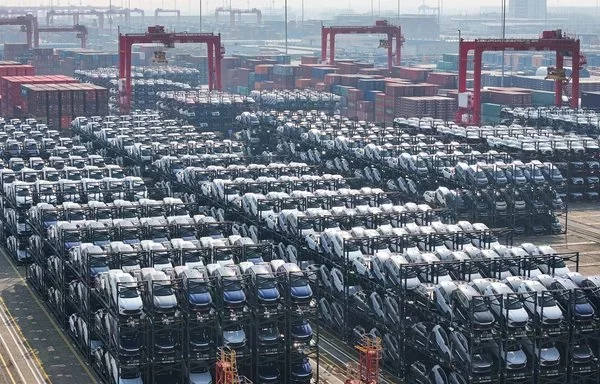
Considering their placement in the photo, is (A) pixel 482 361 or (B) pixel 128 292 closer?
(A) pixel 482 361

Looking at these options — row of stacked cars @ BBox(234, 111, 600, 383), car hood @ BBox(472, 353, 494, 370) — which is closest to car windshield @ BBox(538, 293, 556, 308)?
row of stacked cars @ BBox(234, 111, 600, 383)

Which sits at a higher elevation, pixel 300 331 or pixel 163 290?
pixel 163 290

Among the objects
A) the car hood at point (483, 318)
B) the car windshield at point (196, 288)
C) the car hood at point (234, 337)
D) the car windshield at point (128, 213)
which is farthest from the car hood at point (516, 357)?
the car windshield at point (128, 213)

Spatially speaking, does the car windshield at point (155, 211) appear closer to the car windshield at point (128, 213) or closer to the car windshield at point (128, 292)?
the car windshield at point (128, 213)

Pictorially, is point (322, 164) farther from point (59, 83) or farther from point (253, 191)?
point (59, 83)

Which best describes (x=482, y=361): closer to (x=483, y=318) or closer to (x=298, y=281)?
(x=483, y=318)

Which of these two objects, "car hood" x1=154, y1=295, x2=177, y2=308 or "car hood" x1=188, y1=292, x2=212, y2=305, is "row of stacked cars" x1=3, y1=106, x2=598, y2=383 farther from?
"car hood" x1=188, y1=292, x2=212, y2=305

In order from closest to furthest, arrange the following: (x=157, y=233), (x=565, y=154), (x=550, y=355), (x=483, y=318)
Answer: (x=483, y=318) → (x=550, y=355) → (x=157, y=233) → (x=565, y=154)

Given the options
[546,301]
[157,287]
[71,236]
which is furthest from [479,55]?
[157,287]

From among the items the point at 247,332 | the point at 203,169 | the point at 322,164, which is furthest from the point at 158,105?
the point at 247,332
